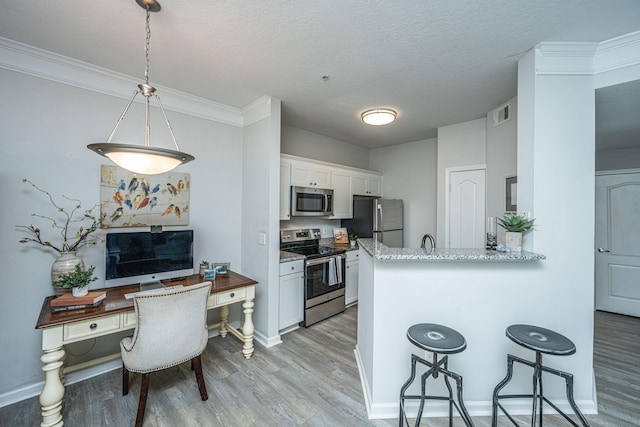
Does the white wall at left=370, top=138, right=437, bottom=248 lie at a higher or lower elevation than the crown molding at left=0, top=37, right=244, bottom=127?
lower

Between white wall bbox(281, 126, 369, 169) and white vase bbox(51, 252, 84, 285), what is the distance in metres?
2.67

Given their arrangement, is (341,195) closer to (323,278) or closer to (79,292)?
(323,278)

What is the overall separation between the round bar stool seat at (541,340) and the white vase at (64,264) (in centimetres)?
329

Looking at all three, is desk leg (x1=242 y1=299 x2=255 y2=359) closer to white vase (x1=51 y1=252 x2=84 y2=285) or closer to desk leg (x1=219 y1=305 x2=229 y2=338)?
desk leg (x1=219 y1=305 x2=229 y2=338)

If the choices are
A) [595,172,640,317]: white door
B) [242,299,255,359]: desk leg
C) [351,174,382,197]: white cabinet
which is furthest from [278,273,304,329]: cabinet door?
[595,172,640,317]: white door

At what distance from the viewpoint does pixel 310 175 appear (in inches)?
151

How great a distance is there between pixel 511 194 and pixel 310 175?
2.45m

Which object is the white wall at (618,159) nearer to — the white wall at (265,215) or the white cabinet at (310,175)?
the white cabinet at (310,175)

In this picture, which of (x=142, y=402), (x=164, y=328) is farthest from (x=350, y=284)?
(x=142, y=402)

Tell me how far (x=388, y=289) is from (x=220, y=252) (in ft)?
6.95

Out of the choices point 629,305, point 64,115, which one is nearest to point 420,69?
point 64,115

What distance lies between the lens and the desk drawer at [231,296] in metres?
2.52

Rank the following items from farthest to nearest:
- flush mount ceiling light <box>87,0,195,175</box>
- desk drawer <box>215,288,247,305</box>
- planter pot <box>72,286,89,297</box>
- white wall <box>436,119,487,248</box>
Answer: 1. white wall <box>436,119,487,248</box>
2. desk drawer <box>215,288,247,305</box>
3. planter pot <box>72,286,89,297</box>
4. flush mount ceiling light <box>87,0,195,175</box>

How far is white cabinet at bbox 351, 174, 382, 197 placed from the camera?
4.61 metres
